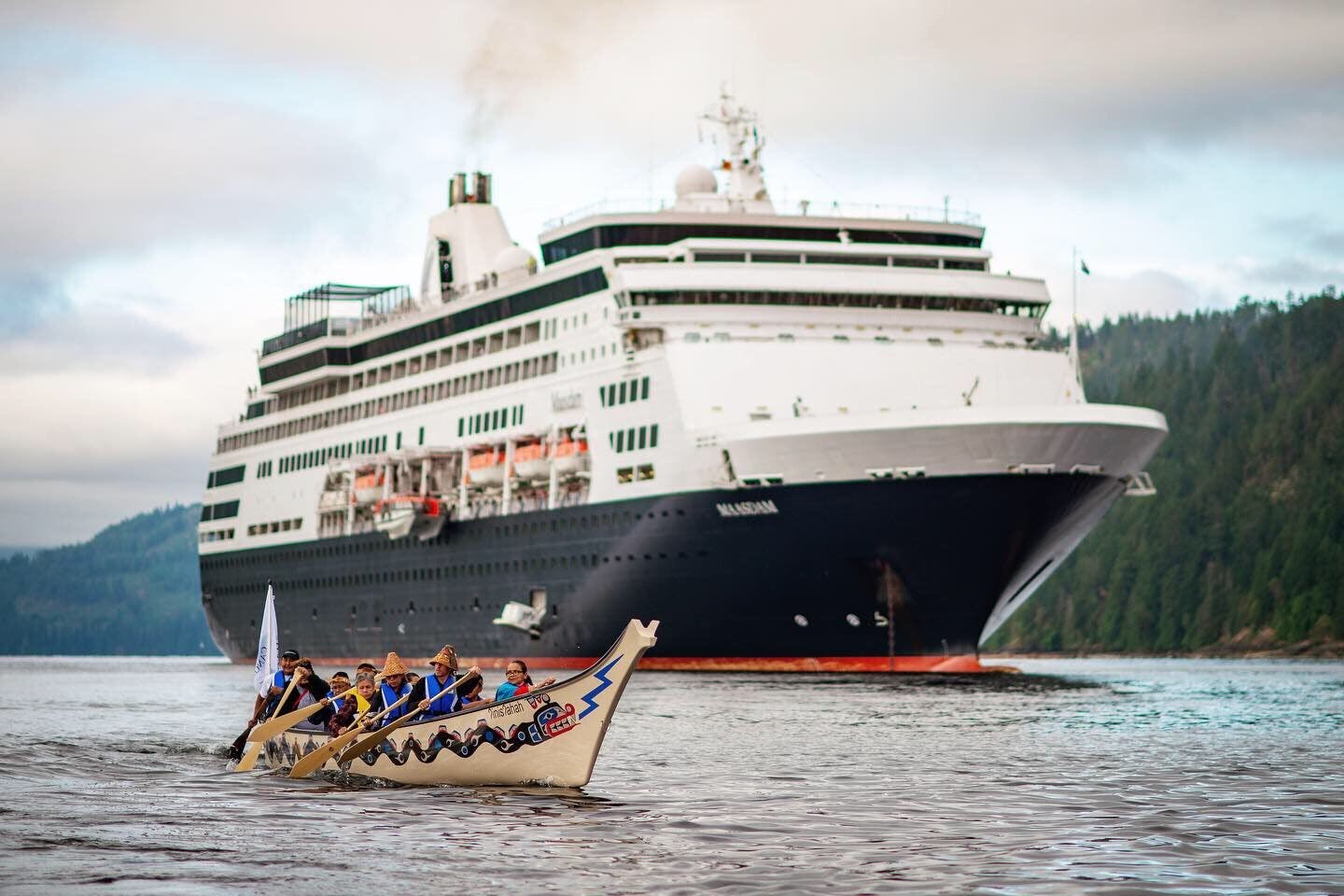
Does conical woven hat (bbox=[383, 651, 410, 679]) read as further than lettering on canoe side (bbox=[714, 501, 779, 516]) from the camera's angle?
No

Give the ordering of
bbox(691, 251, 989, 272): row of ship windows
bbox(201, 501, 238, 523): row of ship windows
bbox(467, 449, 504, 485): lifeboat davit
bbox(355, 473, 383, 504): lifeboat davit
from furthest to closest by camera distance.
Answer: bbox(201, 501, 238, 523): row of ship windows
bbox(355, 473, 383, 504): lifeboat davit
bbox(467, 449, 504, 485): lifeboat davit
bbox(691, 251, 989, 272): row of ship windows

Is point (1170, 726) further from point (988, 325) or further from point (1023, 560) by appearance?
point (988, 325)

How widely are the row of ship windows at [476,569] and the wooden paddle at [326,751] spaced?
83.6 ft

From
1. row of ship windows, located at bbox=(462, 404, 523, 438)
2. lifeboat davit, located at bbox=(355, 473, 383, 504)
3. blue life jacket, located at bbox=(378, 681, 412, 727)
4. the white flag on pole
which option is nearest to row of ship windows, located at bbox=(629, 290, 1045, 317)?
row of ship windows, located at bbox=(462, 404, 523, 438)

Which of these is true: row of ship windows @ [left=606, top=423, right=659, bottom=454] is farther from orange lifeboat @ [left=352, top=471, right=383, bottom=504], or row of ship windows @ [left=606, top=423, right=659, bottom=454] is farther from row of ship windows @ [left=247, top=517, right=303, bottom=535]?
row of ship windows @ [left=247, top=517, right=303, bottom=535]

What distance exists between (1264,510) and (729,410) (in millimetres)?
108844

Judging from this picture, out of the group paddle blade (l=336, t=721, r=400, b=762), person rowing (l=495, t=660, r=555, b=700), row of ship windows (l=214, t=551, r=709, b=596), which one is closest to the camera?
person rowing (l=495, t=660, r=555, b=700)

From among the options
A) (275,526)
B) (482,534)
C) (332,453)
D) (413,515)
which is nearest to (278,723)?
(482,534)

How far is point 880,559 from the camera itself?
48062 millimetres

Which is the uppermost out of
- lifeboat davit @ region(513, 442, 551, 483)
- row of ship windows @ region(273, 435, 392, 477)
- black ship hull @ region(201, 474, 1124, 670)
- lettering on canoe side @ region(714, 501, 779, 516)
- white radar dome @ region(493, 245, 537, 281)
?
white radar dome @ region(493, 245, 537, 281)

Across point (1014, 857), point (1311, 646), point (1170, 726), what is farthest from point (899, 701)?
point (1311, 646)

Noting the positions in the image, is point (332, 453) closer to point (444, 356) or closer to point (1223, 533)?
point (444, 356)

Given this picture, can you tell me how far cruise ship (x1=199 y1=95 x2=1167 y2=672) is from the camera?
47688 mm

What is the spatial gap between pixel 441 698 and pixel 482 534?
3798 cm
